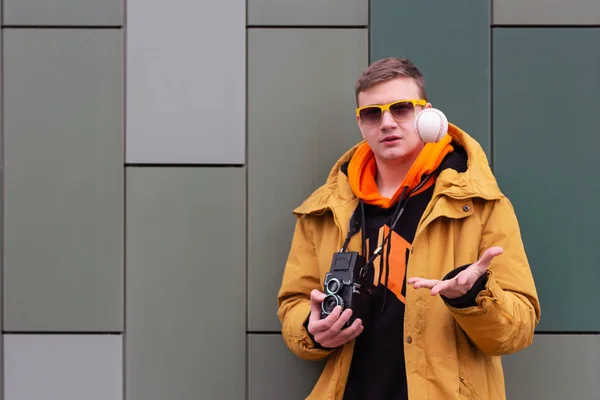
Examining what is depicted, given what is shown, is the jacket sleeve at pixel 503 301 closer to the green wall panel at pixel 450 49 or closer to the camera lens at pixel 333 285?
the camera lens at pixel 333 285

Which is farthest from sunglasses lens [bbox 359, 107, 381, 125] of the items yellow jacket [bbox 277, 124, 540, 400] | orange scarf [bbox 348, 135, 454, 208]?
yellow jacket [bbox 277, 124, 540, 400]

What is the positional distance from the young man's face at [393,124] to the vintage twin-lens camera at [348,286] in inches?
18.7

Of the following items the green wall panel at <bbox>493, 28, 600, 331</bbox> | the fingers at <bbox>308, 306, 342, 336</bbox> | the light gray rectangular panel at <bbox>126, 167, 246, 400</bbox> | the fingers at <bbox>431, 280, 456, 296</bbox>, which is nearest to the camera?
the fingers at <bbox>431, 280, 456, 296</bbox>

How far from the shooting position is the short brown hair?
2.70 metres

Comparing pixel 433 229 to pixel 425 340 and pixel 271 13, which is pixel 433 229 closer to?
pixel 425 340

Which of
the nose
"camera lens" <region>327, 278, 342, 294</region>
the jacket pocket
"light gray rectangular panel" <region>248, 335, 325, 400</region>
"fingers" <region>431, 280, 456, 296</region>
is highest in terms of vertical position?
the nose

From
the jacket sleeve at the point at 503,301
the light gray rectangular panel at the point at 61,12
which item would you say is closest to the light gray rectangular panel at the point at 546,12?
the jacket sleeve at the point at 503,301

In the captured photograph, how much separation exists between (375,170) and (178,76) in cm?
111

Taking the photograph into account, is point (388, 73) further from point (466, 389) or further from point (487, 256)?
point (466, 389)

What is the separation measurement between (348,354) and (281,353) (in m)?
0.73

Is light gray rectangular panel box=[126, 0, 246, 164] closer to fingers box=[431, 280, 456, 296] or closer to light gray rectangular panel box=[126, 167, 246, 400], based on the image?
light gray rectangular panel box=[126, 167, 246, 400]

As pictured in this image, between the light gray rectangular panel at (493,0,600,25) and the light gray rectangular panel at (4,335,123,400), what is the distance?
95.2 inches

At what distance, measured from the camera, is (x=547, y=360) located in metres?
3.20

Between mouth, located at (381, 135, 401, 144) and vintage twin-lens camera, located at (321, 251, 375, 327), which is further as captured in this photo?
mouth, located at (381, 135, 401, 144)
